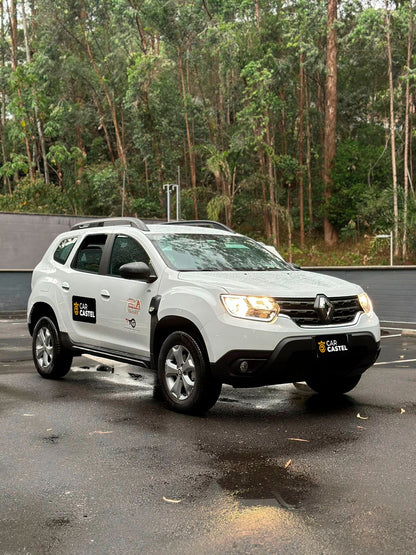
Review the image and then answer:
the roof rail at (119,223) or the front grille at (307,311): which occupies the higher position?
the roof rail at (119,223)

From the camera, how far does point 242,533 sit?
12.6 feet

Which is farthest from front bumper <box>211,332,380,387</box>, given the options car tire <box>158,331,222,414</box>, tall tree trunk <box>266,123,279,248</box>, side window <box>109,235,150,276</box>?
tall tree trunk <box>266,123,279,248</box>

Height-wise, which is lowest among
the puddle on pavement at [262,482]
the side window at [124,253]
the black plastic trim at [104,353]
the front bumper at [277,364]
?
the puddle on pavement at [262,482]

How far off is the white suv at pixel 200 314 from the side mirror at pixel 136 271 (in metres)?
0.01

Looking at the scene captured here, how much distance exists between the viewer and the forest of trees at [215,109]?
36.2m

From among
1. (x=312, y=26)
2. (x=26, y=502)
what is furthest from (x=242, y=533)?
(x=312, y=26)

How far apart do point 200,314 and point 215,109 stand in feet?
124

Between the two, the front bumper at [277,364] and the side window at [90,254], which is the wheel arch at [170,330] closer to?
the front bumper at [277,364]

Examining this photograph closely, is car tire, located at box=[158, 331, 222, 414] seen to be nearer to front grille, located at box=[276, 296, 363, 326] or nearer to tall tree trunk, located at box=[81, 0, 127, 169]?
front grille, located at box=[276, 296, 363, 326]

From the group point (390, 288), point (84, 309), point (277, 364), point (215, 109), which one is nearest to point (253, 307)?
point (277, 364)

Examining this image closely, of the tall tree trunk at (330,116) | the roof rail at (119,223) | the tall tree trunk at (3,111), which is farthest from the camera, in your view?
the tall tree trunk at (3,111)

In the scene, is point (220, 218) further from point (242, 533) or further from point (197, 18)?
point (242, 533)

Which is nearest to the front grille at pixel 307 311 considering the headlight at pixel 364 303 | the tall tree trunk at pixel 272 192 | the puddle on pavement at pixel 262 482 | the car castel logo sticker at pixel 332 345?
the car castel logo sticker at pixel 332 345

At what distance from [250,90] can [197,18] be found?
14.9 ft
